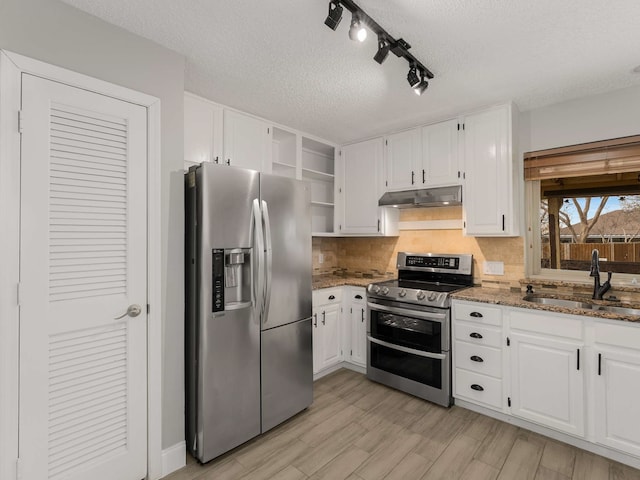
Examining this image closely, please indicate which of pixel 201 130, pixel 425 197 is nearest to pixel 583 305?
pixel 425 197

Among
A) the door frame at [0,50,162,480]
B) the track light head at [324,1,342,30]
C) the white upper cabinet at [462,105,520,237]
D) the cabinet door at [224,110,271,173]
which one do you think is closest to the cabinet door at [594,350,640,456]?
the white upper cabinet at [462,105,520,237]

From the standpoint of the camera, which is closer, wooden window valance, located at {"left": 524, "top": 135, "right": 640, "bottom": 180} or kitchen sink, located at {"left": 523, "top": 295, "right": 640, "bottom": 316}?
kitchen sink, located at {"left": 523, "top": 295, "right": 640, "bottom": 316}

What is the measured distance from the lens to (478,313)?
8.42 ft

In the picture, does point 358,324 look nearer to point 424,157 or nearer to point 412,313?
point 412,313

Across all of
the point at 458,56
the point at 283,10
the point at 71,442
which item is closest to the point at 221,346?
the point at 71,442

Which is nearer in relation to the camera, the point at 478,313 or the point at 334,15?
the point at 334,15

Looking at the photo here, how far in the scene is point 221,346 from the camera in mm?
2055

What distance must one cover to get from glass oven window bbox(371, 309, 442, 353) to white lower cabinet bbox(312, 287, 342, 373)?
0.40 meters

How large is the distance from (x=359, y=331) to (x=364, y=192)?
1510 mm

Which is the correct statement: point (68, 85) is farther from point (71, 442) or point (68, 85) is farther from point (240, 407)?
point (240, 407)

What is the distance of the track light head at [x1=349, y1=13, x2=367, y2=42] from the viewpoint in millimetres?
1576

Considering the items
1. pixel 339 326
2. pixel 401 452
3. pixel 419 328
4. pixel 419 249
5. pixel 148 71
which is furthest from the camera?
pixel 419 249

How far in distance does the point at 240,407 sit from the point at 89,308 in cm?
111

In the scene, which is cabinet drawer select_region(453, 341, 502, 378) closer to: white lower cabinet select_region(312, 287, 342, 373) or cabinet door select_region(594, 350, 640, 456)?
cabinet door select_region(594, 350, 640, 456)
